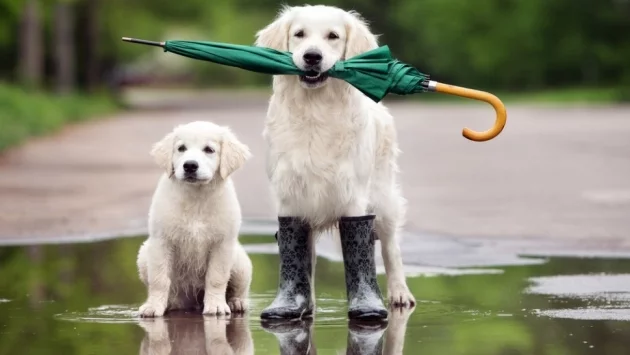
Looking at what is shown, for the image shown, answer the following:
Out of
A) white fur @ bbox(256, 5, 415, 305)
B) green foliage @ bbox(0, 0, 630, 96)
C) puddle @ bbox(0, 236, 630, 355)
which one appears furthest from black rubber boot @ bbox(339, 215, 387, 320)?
green foliage @ bbox(0, 0, 630, 96)

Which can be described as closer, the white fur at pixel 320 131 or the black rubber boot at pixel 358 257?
the white fur at pixel 320 131

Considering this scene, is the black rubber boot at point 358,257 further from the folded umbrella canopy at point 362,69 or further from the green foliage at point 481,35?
the green foliage at point 481,35

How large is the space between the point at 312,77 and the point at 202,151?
0.92 metres

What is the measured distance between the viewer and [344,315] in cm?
934

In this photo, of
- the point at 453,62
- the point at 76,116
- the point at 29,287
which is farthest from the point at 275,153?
the point at 453,62

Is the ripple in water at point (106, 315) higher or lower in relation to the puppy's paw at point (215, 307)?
lower

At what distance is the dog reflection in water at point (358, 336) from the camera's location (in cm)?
788

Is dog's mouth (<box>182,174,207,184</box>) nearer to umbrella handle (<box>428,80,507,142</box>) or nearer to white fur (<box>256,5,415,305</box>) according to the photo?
white fur (<box>256,5,415,305</box>)

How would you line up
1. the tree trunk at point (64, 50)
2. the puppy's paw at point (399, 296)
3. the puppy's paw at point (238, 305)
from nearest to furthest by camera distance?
1. the puppy's paw at point (238, 305)
2. the puppy's paw at point (399, 296)
3. the tree trunk at point (64, 50)

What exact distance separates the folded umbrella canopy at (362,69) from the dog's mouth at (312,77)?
0.11ft

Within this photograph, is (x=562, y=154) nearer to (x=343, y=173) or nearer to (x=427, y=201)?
(x=427, y=201)

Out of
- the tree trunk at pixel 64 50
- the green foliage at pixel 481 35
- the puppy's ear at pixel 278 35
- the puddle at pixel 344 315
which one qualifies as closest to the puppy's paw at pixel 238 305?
the puddle at pixel 344 315

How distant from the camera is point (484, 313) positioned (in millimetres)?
9320

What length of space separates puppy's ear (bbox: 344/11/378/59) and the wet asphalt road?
476cm
